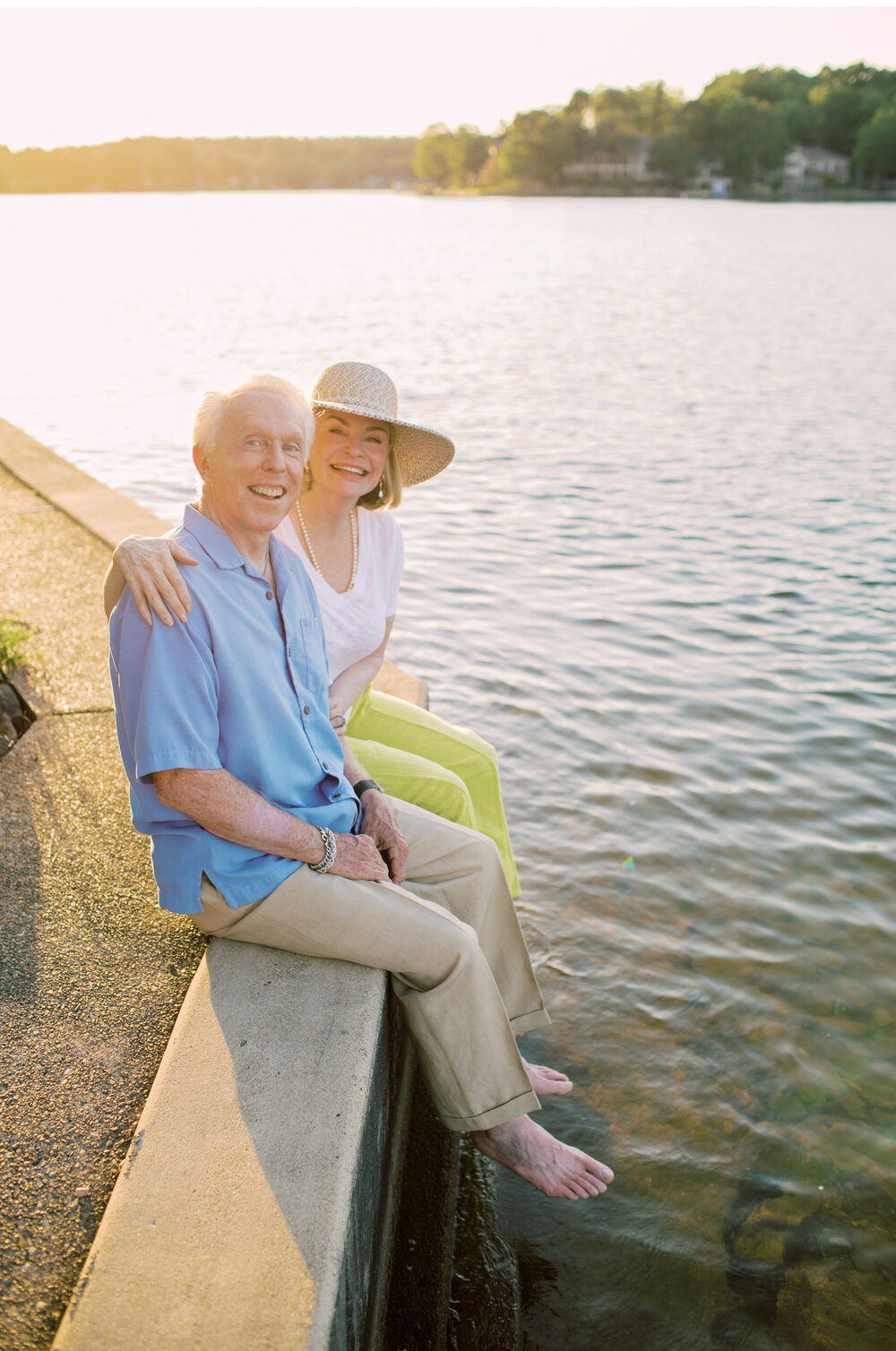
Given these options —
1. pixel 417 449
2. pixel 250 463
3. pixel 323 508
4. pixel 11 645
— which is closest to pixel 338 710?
pixel 323 508

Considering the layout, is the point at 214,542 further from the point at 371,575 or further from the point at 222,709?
the point at 371,575

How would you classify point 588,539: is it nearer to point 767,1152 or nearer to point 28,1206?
point 767,1152

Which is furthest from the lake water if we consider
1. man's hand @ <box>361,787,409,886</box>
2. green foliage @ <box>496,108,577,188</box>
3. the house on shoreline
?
the house on shoreline

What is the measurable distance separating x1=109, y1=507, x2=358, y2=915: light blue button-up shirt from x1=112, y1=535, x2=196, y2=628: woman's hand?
0.09 feet

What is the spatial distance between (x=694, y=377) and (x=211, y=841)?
1718cm

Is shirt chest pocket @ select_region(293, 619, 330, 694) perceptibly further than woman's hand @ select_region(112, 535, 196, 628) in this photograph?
Yes

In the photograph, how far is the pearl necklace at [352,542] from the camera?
3.48 meters

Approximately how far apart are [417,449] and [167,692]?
1667 millimetres

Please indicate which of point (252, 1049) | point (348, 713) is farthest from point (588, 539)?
point (252, 1049)

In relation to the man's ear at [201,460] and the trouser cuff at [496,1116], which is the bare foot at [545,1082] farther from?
the man's ear at [201,460]

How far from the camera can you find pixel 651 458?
1273 centimetres

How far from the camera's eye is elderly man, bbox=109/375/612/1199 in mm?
2393

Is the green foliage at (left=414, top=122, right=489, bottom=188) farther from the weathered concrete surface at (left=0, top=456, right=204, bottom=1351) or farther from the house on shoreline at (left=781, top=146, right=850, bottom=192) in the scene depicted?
the weathered concrete surface at (left=0, top=456, right=204, bottom=1351)

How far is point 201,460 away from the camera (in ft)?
8.65
